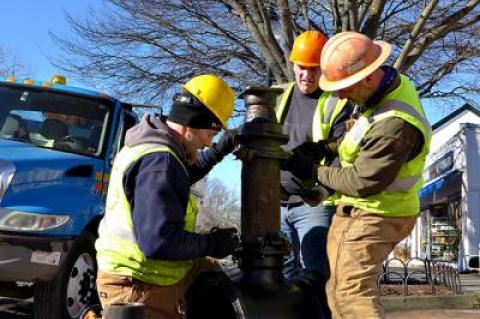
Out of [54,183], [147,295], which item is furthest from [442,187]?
[147,295]

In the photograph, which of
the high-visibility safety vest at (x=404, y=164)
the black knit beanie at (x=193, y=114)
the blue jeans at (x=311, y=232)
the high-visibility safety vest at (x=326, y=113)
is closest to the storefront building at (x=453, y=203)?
the blue jeans at (x=311, y=232)

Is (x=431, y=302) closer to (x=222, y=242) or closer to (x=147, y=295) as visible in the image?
(x=222, y=242)

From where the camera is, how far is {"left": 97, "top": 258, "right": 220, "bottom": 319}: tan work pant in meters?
3.12

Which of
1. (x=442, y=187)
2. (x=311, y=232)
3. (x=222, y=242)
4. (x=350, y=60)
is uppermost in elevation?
(x=442, y=187)

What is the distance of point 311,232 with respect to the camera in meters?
3.82

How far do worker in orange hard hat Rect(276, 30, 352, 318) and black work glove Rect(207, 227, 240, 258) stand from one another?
1.79 feet

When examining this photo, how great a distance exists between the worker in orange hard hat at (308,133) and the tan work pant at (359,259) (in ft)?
0.83

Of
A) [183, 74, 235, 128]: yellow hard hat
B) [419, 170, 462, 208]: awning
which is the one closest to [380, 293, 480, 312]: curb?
[183, 74, 235, 128]: yellow hard hat

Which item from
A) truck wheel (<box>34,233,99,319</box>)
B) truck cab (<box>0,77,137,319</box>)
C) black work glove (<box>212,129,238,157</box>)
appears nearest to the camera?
black work glove (<box>212,129,238,157</box>)

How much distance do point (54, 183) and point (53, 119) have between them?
1.12 meters

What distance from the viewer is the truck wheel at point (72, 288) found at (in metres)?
5.73

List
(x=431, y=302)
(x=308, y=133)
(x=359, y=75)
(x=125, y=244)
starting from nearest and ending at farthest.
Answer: (x=125, y=244)
(x=359, y=75)
(x=308, y=133)
(x=431, y=302)

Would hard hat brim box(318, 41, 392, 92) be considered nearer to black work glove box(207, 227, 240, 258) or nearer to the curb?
black work glove box(207, 227, 240, 258)

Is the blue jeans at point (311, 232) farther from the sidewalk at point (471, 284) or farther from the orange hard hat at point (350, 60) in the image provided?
the sidewalk at point (471, 284)
